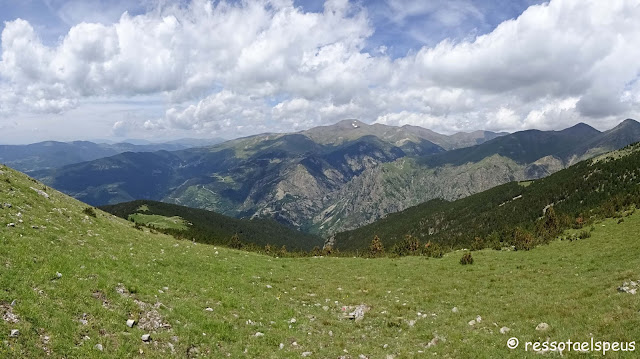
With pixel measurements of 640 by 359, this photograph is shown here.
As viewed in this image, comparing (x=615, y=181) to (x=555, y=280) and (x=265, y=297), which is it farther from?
(x=265, y=297)

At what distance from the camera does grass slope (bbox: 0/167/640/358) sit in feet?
46.2

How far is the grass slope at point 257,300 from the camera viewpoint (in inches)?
554

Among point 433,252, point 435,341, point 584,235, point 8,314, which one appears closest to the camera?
point 8,314

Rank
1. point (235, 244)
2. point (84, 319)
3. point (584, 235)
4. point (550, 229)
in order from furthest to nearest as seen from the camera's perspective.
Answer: point (235, 244)
point (550, 229)
point (584, 235)
point (84, 319)

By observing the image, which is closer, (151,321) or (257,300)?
(151,321)

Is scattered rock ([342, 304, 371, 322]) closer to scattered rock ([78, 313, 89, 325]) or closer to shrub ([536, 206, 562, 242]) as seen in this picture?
scattered rock ([78, 313, 89, 325])

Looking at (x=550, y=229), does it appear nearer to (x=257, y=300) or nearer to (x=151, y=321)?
(x=257, y=300)

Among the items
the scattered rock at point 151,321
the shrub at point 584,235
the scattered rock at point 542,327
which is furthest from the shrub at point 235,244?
the scattered rock at point 542,327

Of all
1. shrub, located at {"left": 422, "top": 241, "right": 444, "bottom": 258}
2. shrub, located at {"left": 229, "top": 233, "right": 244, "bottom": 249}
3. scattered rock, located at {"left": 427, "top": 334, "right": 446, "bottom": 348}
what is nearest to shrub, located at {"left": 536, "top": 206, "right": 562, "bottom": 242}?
shrub, located at {"left": 422, "top": 241, "right": 444, "bottom": 258}

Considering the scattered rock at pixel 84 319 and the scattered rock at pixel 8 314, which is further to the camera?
the scattered rock at pixel 84 319

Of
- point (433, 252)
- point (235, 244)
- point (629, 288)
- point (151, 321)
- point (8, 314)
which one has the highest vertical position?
point (8, 314)

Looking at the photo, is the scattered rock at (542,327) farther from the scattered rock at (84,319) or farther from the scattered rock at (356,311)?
the scattered rock at (84,319)

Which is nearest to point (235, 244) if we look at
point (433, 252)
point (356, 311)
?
point (433, 252)

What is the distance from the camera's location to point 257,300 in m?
23.4
